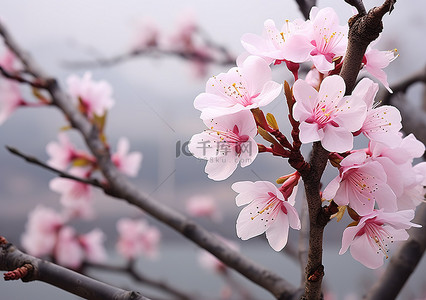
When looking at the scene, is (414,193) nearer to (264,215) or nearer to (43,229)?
(264,215)

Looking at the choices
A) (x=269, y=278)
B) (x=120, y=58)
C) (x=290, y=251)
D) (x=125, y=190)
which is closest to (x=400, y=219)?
(x=269, y=278)

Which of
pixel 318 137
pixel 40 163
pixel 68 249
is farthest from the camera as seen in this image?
pixel 68 249

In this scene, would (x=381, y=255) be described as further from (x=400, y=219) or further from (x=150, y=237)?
(x=150, y=237)

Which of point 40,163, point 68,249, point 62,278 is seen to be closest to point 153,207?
point 40,163

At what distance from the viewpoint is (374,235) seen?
0.35m

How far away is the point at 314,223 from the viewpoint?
319 mm

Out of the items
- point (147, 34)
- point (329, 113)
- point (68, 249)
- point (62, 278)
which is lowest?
point (62, 278)

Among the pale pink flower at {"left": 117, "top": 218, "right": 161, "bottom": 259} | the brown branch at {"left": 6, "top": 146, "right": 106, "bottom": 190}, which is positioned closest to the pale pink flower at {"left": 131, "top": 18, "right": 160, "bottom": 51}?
the pale pink flower at {"left": 117, "top": 218, "right": 161, "bottom": 259}

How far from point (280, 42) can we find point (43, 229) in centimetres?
121

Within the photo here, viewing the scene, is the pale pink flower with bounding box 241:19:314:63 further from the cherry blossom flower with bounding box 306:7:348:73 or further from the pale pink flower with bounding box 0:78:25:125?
the pale pink flower with bounding box 0:78:25:125

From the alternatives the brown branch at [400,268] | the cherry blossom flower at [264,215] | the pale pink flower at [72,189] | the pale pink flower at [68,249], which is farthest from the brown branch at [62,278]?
the pale pink flower at [68,249]

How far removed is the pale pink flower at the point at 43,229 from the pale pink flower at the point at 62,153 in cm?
50

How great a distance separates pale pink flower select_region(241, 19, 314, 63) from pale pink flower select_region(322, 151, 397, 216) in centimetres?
9

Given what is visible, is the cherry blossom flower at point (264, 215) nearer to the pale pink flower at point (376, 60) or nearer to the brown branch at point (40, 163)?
the pale pink flower at point (376, 60)
